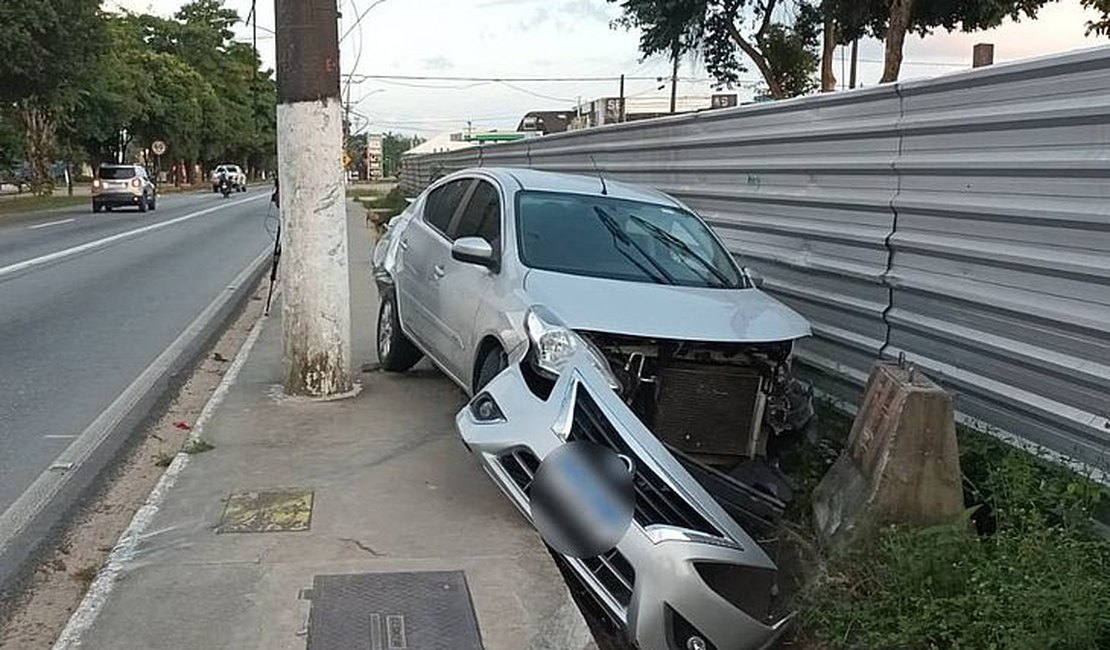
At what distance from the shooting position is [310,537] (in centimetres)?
505

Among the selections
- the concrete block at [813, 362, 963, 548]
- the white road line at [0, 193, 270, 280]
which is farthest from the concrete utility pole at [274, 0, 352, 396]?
the white road line at [0, 193, 270, 280]

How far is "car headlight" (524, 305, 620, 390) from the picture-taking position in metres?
5.00

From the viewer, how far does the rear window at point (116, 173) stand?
3678 centimetres

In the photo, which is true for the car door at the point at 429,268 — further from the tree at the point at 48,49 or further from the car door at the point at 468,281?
the tree at the point at 48,49

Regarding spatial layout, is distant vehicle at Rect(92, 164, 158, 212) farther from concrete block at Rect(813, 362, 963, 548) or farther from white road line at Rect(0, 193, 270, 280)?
concrete block at Rect(813, 362, 963, 548)

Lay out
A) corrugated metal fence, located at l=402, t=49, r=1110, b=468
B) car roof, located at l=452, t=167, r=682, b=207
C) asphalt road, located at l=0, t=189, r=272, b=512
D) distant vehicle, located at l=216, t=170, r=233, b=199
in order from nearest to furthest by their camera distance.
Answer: corrugated metal fence, located at l=402, t=49, r=1110, b=468 → car roof, located at l=452, t=167, r=682, b=207 → asphalt road, located at l=0, t=189, r=272, b=512 → distant vehicle, located at l=216, t=170, r=233, b=199

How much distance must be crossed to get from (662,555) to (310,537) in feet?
6.31

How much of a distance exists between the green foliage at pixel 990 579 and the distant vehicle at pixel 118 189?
36.2 meters

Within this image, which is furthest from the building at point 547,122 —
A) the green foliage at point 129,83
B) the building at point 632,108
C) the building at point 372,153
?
the building at point 372,153

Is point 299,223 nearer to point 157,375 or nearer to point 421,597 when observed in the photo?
point 157,375

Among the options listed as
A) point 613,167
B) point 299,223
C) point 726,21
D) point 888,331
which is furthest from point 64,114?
point 888,331

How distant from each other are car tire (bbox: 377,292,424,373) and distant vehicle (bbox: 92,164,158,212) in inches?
1214

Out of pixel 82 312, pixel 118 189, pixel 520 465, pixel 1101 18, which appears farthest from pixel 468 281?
pixel 118 189

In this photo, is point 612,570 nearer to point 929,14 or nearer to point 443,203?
point 443,203
